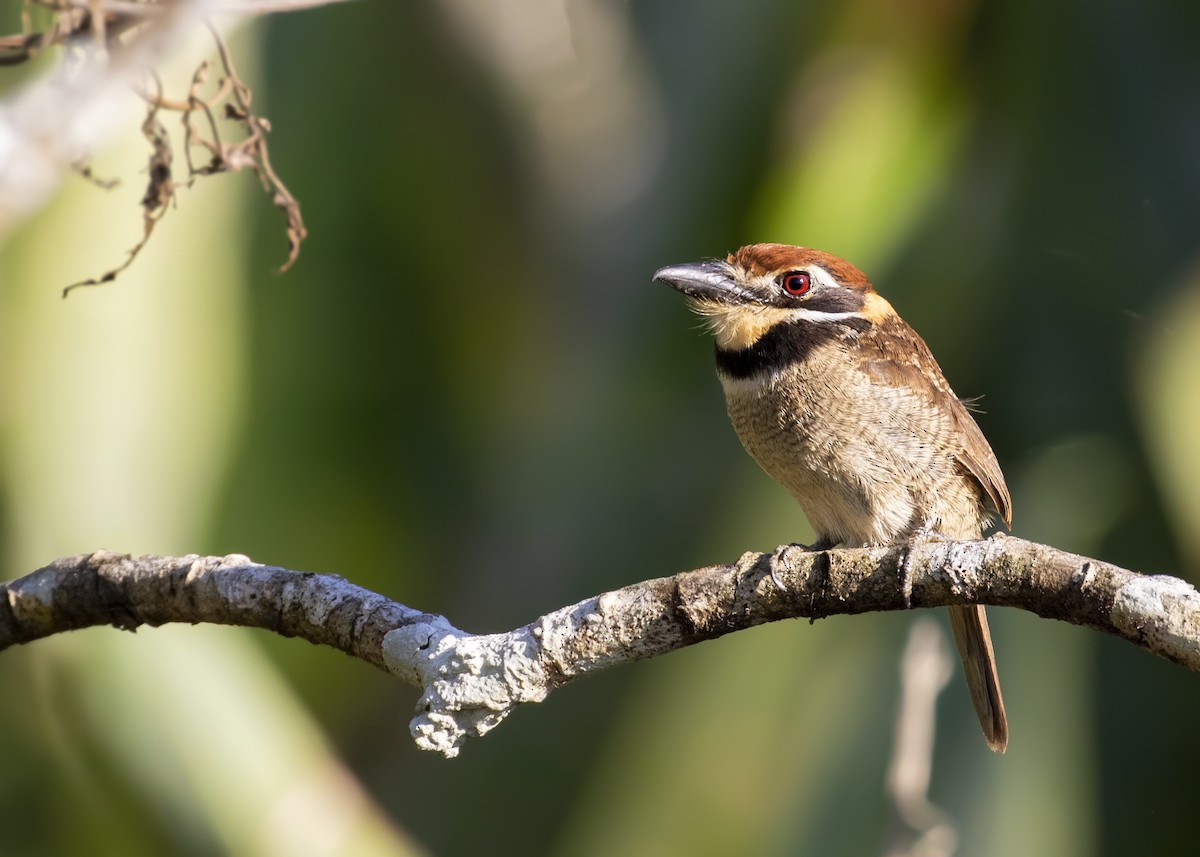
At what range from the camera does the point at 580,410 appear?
21.9 ft

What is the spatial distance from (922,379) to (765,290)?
0.43 meters

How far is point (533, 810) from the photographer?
596 cm

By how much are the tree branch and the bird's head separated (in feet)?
3.61

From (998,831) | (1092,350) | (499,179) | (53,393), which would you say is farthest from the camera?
(499,179)

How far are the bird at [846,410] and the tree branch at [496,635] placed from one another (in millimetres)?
836

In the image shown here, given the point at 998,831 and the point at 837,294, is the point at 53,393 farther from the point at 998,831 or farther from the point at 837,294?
the point at 998,831

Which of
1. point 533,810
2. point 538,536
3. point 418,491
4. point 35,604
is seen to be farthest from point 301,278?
point 35,604

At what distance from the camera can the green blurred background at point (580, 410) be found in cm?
479

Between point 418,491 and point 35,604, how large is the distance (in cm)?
457

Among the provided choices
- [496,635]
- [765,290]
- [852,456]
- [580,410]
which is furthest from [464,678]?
[580,410]

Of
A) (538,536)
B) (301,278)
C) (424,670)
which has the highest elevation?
(301,278)

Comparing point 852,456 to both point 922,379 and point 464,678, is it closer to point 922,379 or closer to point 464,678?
point 922,379

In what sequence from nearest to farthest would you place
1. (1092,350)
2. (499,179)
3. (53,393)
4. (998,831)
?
(998,831), (53,393), (1092,350), (499,179)

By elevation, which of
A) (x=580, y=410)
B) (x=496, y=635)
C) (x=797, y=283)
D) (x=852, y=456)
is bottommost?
(x=580, y=410)
